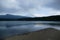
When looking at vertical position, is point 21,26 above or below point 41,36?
above

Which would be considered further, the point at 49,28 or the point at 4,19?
the point at 49,28

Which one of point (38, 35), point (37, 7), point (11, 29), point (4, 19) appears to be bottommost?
point (38, 35)

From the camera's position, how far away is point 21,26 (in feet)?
4.96

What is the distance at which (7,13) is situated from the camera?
1.48 meters

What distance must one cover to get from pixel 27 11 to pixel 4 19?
1.07 feet

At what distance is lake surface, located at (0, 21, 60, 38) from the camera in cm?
147

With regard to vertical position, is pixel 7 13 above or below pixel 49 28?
above

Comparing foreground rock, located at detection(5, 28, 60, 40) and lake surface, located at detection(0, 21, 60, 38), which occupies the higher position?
lake surface, located at detection(0, 21, 60, 38)

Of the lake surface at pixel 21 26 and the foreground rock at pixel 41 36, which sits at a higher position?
the lake surface at pixel 21 26

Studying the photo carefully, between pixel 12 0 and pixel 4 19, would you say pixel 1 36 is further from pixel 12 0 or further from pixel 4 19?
pixel 12 0

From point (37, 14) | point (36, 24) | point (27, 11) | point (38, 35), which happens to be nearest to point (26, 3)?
point (27, 11)

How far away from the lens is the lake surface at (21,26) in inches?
57.9

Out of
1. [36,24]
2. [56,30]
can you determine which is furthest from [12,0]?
[56,30]

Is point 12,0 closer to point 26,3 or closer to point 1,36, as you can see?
point 26,3
